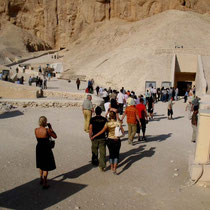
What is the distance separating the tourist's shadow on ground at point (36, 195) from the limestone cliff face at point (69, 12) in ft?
159

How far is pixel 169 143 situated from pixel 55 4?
54.9 meters

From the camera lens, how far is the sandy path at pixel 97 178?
421 cm

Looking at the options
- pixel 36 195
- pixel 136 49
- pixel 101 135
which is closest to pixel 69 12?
pixel 136 49

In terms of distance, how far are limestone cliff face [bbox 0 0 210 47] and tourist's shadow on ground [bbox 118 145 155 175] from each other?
4597 centimetres

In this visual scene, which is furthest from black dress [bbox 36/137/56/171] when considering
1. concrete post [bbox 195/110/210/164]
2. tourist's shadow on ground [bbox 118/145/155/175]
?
concrete post [bbox 195/110/210/164]

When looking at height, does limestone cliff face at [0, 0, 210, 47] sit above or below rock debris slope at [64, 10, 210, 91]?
above

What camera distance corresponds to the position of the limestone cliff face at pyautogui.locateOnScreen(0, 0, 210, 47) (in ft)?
157

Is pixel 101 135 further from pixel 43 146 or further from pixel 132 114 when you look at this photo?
pixel 132 114

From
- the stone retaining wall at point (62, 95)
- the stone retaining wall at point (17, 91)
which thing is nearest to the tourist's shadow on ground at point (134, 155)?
the stone retaining wall at point (62, 95)

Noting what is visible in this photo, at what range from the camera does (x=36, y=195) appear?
14.3ft

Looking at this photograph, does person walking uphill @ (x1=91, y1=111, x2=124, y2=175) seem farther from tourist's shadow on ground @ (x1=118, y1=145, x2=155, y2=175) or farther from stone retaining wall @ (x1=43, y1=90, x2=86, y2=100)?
stone retaining wall @ (x1=43, y1=90, x2=86, y2=100)

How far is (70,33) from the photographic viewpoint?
54.2 m

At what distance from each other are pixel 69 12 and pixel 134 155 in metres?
53.3

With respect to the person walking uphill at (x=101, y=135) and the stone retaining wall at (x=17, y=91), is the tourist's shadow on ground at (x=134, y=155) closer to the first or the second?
the person walking uphill at (x=101, y=135)
